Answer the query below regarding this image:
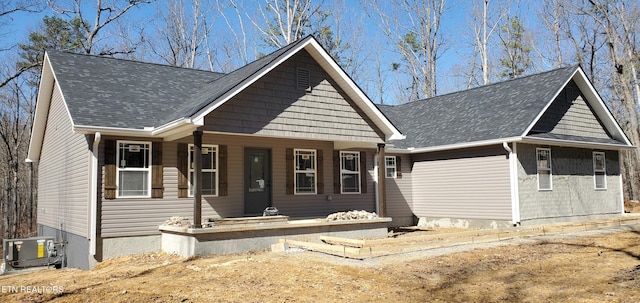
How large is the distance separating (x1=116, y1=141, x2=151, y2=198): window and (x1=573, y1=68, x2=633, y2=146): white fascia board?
14817mm

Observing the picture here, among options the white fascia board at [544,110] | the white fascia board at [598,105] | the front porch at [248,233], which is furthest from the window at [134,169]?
the white fascia board at [598,105]

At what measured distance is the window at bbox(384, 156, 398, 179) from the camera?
1873 cm

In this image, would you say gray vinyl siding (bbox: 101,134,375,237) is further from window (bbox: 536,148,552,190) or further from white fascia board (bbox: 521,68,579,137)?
window (bbox: 536,148,552,190)

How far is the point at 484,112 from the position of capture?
1833 cm

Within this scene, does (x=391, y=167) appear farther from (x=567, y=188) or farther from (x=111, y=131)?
(x=111, y=131)

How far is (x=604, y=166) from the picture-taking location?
19.4m

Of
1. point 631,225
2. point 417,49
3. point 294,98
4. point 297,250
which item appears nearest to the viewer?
point 297,250

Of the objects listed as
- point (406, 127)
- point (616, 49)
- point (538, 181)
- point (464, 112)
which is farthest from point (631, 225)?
point (616, 49)

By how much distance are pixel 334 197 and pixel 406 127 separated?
22.0 ft

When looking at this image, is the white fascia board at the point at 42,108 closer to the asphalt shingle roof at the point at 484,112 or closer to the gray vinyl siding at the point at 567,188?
the asphalt shingle roof at the point at 484,112

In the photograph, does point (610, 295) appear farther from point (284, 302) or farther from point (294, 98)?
point (294, 98)

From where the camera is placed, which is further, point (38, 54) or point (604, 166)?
point (38, 54)

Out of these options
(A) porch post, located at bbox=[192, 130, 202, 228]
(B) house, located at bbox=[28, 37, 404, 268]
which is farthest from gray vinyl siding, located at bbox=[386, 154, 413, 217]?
(A) porch post, located at bbox=[192, 130, 202, 228]

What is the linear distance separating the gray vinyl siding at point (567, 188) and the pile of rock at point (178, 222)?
10.4 metres
